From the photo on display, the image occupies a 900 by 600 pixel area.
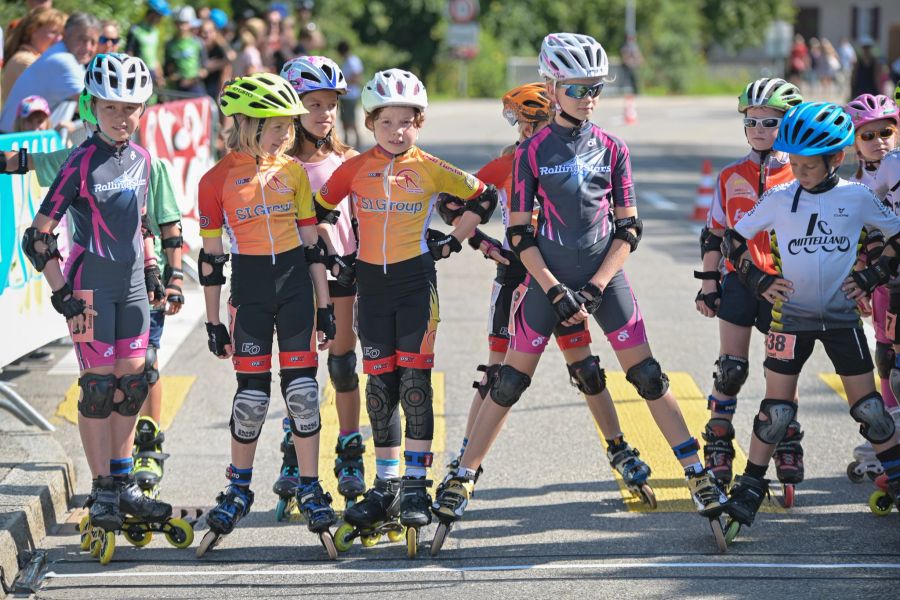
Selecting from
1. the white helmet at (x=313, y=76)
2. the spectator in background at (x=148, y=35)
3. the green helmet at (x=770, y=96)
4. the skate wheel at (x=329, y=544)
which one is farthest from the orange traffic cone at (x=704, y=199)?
the skate wheel at (x=329, y=544)

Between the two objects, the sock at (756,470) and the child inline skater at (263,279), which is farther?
the sock at (756,470)

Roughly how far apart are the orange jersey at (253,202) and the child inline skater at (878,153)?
2.85 meters

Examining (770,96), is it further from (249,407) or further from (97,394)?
(97,394)

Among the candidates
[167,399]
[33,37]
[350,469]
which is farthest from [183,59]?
[350,469]

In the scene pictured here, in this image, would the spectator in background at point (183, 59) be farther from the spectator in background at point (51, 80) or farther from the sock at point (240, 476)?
the sock at point (240, 476)

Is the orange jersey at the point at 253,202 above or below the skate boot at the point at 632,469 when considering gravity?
above

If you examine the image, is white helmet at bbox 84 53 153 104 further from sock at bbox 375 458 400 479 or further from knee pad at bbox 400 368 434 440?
sock at bbox 375 458 400 479

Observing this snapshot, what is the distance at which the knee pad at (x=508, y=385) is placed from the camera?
6.53 metres

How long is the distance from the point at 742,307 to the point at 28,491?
3.65m

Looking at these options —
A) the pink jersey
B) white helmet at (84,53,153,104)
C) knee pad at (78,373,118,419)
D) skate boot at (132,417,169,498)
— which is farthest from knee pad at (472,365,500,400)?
white helmet at (84,53,153,104)

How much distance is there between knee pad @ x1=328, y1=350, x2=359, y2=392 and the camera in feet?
23.1

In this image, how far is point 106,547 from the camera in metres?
6.26

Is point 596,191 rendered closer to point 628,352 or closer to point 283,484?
point 628,352

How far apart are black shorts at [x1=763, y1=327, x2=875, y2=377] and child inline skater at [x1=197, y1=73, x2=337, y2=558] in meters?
2.09
